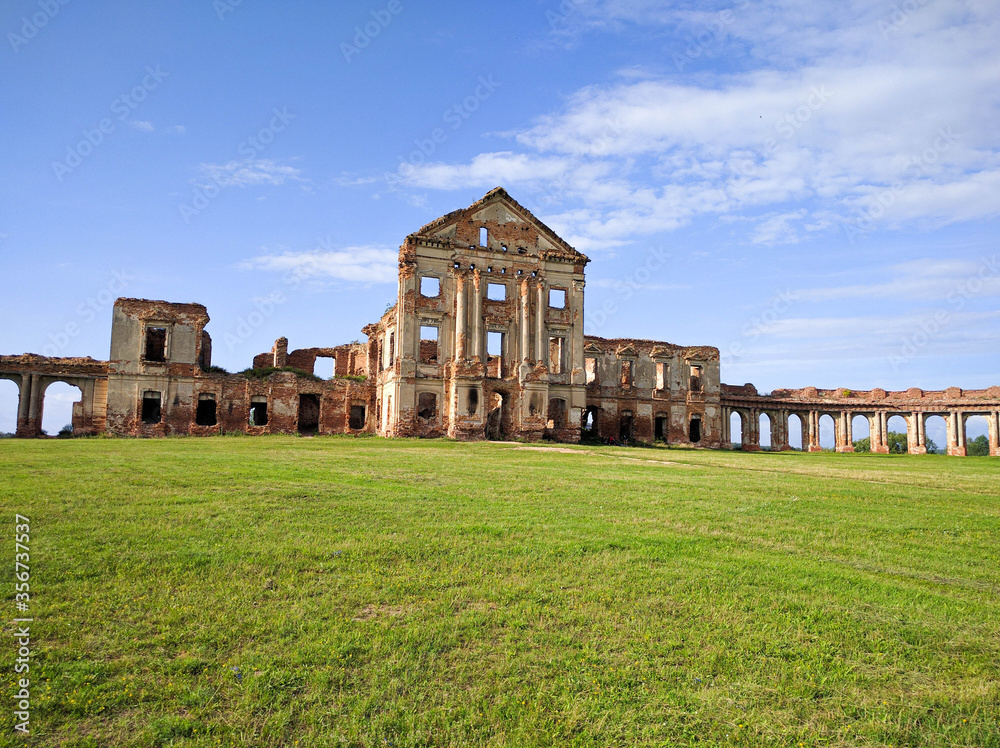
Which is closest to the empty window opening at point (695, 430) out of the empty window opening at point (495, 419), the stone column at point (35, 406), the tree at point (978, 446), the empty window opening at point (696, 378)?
the empty window opening at point (696, 378)

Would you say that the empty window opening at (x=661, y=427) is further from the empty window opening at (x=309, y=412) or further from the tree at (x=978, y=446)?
the tree at (x=978, y=446)

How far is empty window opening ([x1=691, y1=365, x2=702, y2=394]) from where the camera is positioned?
A: 5150cm

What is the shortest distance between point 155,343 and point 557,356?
24486 millimetres

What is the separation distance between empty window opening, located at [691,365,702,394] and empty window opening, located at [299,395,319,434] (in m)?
27.8

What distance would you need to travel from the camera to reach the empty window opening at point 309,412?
42156 mm

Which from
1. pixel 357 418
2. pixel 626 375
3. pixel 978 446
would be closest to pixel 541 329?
pixel 357 418

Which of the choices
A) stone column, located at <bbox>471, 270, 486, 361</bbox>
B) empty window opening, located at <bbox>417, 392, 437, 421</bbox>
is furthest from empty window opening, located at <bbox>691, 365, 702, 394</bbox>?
empty window opening, located at <bbox>417, 392, 437, 421</bbox>

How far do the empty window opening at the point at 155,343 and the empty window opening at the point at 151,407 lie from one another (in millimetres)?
2269

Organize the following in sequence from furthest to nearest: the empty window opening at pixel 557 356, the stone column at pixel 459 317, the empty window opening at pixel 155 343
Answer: the empty window opening at pixel 557 356 < the empty window opening at pixel 155 343 < the stone column at pixel 459 317

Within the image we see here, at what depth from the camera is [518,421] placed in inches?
1467

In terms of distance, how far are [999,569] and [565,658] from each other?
6715 mm

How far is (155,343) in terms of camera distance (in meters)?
39.4

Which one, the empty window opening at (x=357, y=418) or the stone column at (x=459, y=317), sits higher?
the stone column at (x=459, y=317)

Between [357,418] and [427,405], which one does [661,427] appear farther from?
[357,418]
